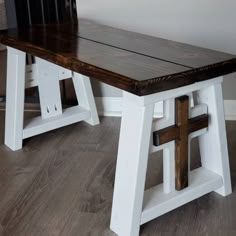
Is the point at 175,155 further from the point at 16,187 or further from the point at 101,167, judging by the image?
the point at 16,187

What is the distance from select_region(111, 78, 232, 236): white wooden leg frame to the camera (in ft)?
4.37

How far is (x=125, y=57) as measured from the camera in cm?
148

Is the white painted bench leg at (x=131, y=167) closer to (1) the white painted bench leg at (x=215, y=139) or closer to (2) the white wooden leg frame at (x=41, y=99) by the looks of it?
(1) the white painted bench leg at (x=215, y=139)

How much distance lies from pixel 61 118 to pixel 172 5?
822mm

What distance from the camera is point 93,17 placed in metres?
2.33

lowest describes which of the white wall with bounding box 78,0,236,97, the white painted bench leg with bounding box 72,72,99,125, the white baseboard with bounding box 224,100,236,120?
the white baseboard with bounding box 224,100,236,120

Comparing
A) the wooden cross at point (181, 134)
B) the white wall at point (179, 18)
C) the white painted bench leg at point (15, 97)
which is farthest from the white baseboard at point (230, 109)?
the white painted bench leg at point (15, 97)

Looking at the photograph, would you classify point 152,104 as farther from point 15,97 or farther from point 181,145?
point 15,97

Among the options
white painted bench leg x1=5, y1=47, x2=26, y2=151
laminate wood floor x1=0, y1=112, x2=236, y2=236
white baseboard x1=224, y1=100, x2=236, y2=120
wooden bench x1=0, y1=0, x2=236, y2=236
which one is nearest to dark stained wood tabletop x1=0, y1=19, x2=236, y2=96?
wooden bench x1=0, y1=0, x2=236, y2=236

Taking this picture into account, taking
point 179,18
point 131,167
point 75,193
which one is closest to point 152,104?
point 131,167

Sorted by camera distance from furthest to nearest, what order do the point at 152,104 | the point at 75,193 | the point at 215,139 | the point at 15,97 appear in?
the point at 15,97 → the point at 75,193 → the point at 215,139 → the point at 152,104

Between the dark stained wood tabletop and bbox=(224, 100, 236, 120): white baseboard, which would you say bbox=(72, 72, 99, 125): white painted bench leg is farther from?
bbox=(224, 100, 236, 120): white baseboard

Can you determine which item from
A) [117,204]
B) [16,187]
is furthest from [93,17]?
[117,204]

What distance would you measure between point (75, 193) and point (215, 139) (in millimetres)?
588
